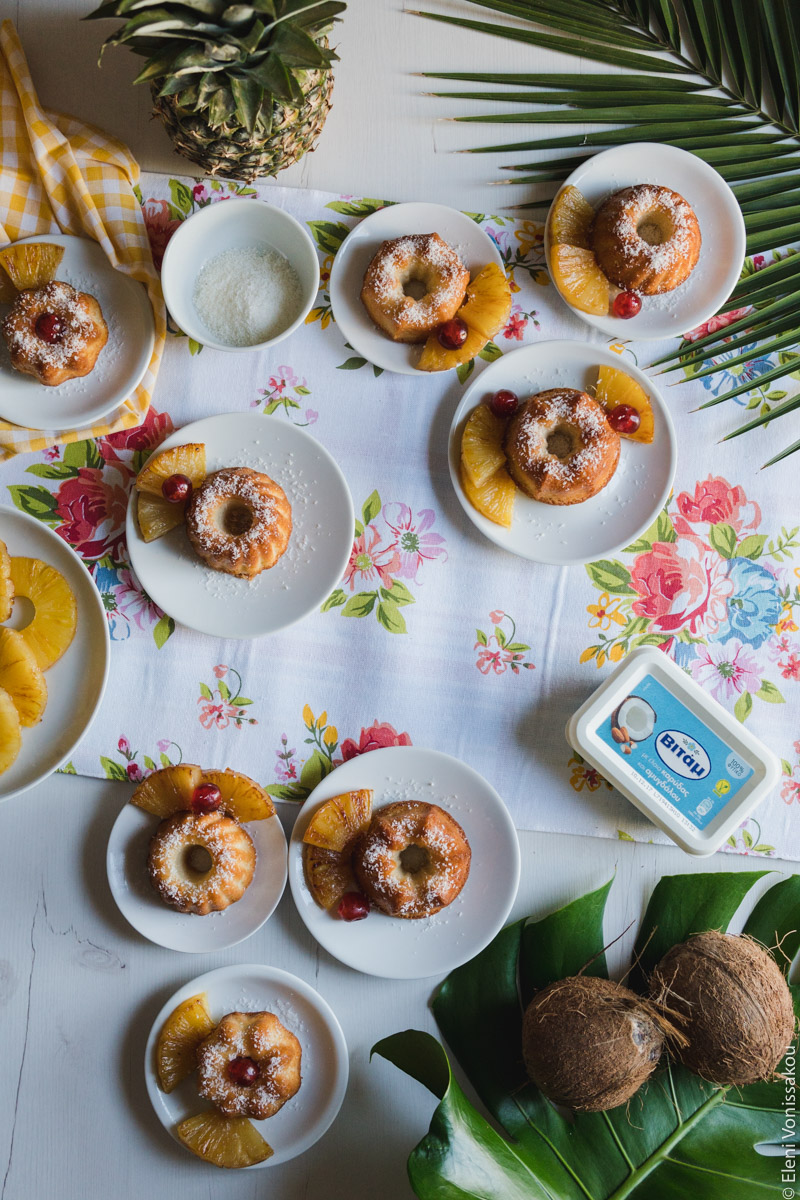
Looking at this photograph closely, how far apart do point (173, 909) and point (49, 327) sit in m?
1.19

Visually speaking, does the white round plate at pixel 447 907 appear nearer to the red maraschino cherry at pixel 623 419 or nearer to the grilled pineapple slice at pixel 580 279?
the red maraschino cherry at pixel 623 419

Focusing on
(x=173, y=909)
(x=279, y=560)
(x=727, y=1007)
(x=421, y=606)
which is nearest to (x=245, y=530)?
(x=279, y=560)

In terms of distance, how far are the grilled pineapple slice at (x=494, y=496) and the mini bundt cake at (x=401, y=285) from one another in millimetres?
309

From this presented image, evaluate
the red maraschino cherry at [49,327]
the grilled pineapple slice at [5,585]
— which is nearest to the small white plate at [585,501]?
the red maraschino cherry at [49,327]

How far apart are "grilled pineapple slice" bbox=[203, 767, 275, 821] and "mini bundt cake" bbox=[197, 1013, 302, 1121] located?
412mm

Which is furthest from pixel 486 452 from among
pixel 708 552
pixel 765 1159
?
pixel 765 1159

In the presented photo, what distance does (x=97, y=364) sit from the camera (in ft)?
5.76

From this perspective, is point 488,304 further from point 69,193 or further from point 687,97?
point 69,193

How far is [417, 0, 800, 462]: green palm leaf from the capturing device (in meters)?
1.82

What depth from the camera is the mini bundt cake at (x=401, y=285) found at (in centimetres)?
172

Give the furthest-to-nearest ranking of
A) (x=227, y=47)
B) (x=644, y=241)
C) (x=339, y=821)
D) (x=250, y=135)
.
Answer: (x=644, y=241) < (x=339, y=821) < (x=250, y=135) < (x=227, y=47)

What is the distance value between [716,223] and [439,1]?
778 millimetres

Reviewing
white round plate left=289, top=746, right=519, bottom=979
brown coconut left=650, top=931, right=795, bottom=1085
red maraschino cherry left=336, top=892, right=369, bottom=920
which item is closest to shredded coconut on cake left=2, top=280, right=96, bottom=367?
white round plate left=289, top=746, right=519, bottom=979

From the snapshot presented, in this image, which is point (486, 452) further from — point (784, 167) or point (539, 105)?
point (784, 167)
